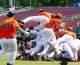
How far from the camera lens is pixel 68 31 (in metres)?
17.5

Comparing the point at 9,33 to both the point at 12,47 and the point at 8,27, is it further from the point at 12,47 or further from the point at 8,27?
the point at 12,47

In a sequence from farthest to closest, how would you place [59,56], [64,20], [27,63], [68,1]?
[68,1], [64,20], [59,56], [27,63]

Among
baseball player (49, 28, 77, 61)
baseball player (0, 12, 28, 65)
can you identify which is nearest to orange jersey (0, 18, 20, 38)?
baseball player (0, 12, 28, 65)

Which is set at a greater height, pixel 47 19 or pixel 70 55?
pixel 47 19

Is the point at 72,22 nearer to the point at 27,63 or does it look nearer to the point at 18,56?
the point at 18,56

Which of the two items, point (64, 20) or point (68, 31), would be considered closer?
point (68, 31)

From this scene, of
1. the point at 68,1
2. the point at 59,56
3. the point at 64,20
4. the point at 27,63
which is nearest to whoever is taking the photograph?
the point at 27,63

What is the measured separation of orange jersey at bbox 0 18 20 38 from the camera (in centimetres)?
1345

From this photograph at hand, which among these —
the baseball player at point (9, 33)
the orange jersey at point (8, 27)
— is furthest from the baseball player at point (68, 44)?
the orange jersey at point (8, 27)

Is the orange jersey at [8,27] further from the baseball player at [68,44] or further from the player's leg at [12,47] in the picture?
the baseball player at [68,44]

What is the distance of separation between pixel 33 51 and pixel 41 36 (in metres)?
0.74

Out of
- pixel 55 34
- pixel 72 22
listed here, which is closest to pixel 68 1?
pixel 72 22

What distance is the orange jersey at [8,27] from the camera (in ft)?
44.1

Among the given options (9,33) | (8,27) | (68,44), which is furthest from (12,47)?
(68,44)
